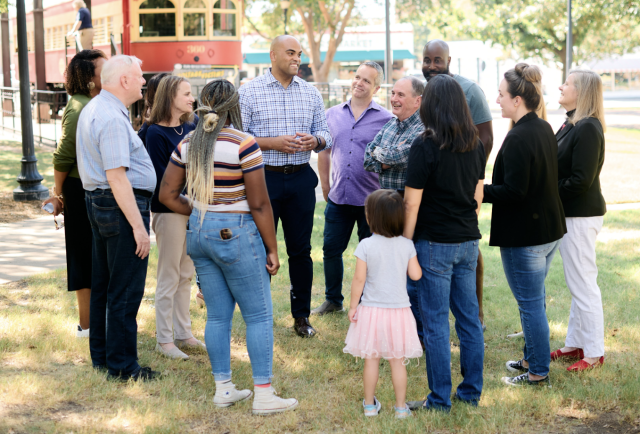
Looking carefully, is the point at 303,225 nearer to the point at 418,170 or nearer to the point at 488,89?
the point at 418,170

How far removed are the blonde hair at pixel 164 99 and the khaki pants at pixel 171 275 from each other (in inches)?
26.7

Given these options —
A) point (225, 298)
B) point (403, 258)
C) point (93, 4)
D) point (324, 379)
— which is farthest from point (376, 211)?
point (93, 4)

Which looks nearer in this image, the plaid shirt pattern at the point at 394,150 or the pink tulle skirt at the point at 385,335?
the pink tulle skirt at the point at 385,335

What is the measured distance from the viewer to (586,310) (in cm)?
454

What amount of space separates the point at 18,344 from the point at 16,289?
158 cm

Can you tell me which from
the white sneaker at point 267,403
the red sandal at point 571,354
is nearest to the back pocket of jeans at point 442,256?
the white sneaker at point 267,403

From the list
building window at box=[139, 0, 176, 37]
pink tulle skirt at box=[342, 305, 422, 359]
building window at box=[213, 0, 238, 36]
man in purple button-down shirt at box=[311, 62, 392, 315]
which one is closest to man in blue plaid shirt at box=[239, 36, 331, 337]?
man in purple button-down shirt at box=[311, 62, 392, 315]

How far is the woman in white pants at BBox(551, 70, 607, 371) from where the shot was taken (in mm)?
4324

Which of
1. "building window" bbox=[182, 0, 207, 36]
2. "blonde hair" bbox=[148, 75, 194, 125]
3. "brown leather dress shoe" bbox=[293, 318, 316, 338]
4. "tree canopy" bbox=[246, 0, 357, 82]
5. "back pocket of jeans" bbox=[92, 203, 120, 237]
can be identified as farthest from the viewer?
"tree canopy" bbox=[246, 0, 357, 82]

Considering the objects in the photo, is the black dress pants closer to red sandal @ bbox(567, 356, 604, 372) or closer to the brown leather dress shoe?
the brown leather dress shoe

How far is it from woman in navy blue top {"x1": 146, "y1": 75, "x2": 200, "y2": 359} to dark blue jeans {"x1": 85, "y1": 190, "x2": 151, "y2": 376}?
1.40ft

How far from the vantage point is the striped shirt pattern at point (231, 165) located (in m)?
3.68

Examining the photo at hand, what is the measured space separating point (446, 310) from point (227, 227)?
1.33 meters

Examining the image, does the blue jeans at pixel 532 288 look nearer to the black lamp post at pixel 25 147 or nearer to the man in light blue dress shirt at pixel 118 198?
the man in light blue dress shirt at pixel 118 198
